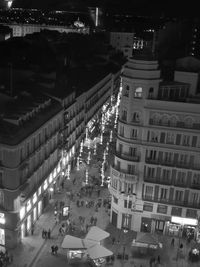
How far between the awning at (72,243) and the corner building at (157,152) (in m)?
9.66

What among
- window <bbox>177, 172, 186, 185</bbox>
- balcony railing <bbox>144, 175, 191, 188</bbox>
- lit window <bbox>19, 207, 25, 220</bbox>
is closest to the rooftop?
lit window <bbox>19, 207, 25, 220</bbox>

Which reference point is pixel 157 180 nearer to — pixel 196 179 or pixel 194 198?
pixel 196 179

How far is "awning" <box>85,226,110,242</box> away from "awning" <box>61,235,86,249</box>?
5.30 ft

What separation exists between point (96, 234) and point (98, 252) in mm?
3934

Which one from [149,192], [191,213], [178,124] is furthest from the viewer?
[149,192]

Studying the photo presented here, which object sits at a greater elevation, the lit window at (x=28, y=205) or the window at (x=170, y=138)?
the window at (x=170, y=138)

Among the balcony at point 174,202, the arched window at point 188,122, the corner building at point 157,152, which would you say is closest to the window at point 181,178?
the corner building at point 157,152

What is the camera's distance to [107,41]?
19250 cm

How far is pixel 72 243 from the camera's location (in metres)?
57.5

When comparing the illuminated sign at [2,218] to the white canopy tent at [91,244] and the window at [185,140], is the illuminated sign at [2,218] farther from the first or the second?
the window at [185,140]

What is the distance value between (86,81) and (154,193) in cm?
5214

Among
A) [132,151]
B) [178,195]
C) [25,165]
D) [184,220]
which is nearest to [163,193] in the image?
[178,195]

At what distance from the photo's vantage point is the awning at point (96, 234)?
5902cm

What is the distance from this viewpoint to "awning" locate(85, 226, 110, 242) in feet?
194
